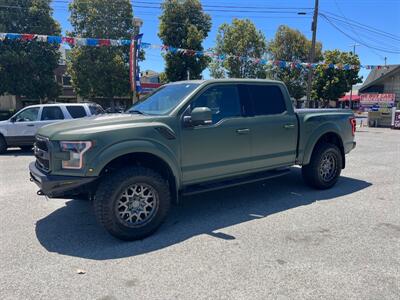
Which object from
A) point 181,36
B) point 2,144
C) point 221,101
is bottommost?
point 2,144

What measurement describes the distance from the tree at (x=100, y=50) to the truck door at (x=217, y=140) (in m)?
23.5

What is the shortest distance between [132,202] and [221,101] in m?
1.98

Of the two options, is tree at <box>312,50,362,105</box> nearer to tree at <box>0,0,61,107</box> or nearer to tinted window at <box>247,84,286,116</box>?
tree at <box>0,0,61,107</box>

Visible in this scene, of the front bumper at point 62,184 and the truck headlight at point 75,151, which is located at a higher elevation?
the truck headlight at point 75,151

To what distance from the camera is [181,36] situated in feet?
86.2

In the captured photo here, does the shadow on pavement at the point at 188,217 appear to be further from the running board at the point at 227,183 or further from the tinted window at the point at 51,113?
the tinted window at the point at 51,113

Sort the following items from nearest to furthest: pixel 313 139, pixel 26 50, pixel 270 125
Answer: pixel 270 125, pixel 313 139, pixel 26 50

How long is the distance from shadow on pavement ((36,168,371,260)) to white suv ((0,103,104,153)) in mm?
6617

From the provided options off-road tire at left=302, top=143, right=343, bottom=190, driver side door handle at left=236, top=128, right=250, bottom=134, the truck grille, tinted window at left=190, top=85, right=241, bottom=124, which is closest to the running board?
off-road tire at left=302, top=143, right=343, bottom=190

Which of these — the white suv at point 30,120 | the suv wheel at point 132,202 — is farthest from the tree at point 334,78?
the suv wheel at point 132,202

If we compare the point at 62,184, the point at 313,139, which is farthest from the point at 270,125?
the point at 62,184

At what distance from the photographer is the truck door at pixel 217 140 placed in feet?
14.5

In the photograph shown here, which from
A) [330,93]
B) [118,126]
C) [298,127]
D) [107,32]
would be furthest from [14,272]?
[330,93]

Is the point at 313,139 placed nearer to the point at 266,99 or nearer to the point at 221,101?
the point at 266,99
